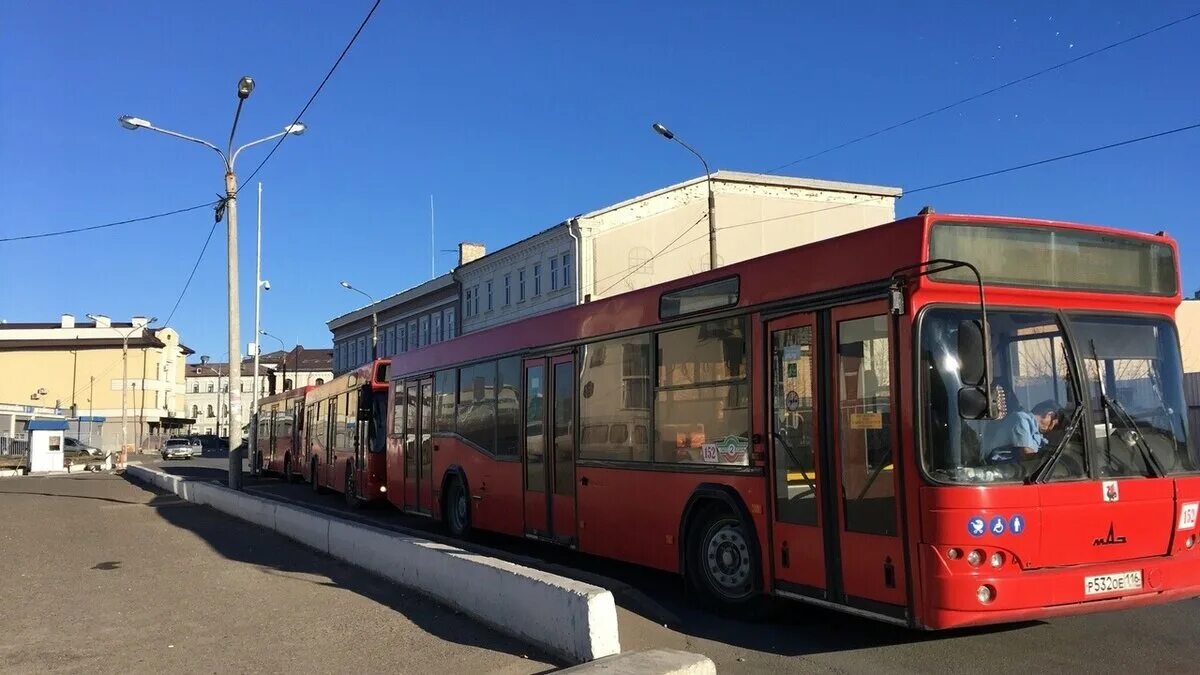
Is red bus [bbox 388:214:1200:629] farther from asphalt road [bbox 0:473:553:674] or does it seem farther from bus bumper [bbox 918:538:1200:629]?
asphalt road [bbox 0:473:553:674]

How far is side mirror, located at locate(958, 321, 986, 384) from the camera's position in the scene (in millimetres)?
5863

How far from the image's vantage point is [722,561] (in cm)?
783

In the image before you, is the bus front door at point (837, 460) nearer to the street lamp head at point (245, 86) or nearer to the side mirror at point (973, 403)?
the side mirror at point (973, 403)

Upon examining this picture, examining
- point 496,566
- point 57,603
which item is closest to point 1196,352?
point 496,566

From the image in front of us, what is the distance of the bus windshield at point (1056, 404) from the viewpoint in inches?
233

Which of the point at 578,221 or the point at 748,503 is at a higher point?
the point at 578,221

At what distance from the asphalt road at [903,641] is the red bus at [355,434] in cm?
1173

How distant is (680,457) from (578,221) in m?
35.6

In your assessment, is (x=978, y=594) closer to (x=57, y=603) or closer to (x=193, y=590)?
(x=193, y=590)

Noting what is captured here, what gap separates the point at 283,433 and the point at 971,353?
1124 inches

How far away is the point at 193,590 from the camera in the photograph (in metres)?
9.41

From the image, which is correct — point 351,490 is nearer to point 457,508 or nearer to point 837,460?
point 457,508

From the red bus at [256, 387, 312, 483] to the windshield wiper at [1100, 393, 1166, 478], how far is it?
23.3m

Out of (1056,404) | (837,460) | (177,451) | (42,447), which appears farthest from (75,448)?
(1056,404)
